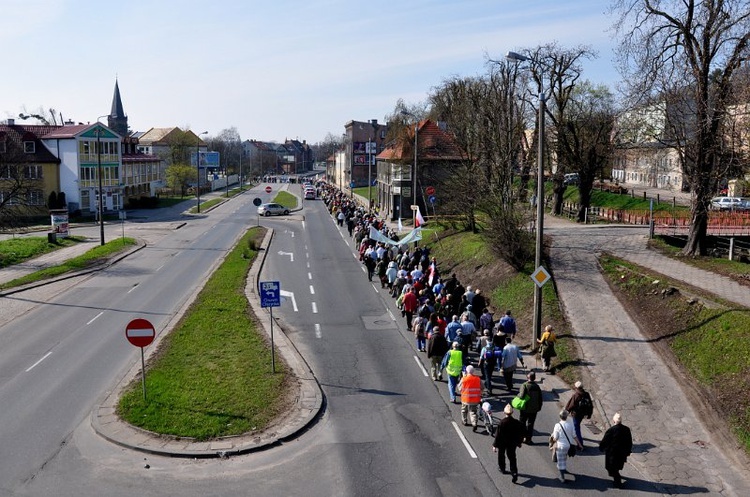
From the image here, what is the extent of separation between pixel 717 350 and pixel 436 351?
6.44 meters

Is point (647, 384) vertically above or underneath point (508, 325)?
underneath

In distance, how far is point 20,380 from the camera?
1669cm

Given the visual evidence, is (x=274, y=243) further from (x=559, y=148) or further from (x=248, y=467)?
(x=248, y=467)

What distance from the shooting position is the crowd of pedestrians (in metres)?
11.6

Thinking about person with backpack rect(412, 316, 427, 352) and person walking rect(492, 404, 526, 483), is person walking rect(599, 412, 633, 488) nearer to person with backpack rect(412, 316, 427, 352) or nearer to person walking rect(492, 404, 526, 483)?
person walking rect(492, 404, 526, 483)

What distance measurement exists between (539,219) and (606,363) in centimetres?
405

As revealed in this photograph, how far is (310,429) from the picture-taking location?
45.0 ft

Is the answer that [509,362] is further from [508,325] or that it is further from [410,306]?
[410,306]

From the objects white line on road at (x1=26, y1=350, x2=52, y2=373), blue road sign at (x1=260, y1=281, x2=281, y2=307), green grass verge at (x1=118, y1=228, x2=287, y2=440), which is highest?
blue road sign at (x1=260, y1=281, x2=281, y2=307)

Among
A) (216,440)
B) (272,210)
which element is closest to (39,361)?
(216,440)

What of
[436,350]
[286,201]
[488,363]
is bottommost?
[488,363]

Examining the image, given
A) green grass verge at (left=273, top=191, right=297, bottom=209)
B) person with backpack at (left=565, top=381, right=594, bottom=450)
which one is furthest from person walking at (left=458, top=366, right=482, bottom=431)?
green grass verge at (left=273, top=191, right=297, bottom=209)

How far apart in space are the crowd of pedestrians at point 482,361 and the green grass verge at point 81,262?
1556 centimetres

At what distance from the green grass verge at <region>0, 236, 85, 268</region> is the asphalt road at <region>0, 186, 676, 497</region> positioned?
12.2 m
